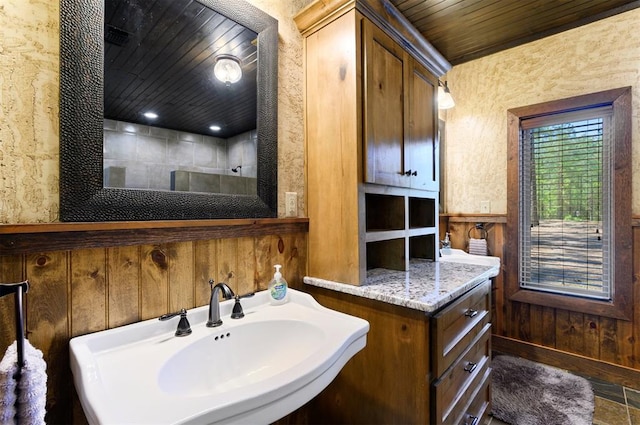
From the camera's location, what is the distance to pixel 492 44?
2482 mm

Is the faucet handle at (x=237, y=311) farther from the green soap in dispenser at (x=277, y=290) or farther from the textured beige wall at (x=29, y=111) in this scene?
the textured beige wall at (x=29, y=111)

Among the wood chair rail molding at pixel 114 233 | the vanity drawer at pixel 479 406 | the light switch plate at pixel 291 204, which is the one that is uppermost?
the light switch plate at pixel 291 204

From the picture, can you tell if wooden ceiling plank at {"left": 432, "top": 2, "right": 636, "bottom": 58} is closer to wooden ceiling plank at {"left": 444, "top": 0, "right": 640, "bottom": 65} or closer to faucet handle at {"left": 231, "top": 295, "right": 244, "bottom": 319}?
wooden ceiling plank at {"left": 444, "top": 0, "right": 640, "bottom": 65}

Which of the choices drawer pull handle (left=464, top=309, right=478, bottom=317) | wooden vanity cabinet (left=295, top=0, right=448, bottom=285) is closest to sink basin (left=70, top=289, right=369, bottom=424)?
wooden vanity cabinet (left=295, top=0, right=448, bottom=285)

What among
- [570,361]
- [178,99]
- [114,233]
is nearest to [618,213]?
[570,361]

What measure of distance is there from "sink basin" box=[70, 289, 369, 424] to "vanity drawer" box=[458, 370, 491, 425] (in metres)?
0.89

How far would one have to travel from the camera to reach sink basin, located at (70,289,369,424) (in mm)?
625

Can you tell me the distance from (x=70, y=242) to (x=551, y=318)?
3.04 metres

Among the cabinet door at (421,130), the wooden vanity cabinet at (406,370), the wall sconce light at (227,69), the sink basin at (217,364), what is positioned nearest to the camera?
the sink basin at (217,364)

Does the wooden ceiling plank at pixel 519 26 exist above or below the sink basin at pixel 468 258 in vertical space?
above

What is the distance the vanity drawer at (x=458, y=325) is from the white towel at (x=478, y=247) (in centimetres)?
98

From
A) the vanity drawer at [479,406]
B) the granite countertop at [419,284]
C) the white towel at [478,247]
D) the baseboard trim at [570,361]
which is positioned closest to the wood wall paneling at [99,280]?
the granite countertop at [419,284]

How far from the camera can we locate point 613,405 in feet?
6.06

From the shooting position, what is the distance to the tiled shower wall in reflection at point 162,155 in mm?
964
